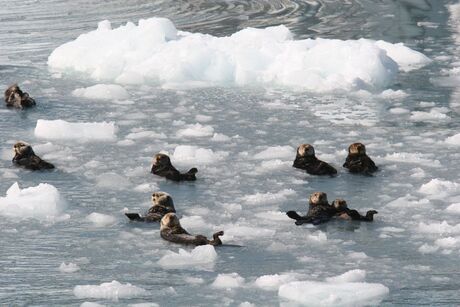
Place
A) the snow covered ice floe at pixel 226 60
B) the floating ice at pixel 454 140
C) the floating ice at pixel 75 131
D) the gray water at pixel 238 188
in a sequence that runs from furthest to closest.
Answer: the snow covered ice floe at pixel 226 60 < the floating ice at pixel 75 131 < the floating ice at pixel 454 140 < the gray water at pixel 238 188

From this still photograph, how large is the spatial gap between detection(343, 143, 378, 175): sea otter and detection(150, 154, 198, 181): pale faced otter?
5.46ft

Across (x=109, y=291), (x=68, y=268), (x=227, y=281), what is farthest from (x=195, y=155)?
(x=109, y=291)

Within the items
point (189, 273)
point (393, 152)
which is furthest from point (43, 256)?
point (393, 152)

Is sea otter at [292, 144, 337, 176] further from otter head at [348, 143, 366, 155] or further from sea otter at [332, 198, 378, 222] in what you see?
sea otter at [332, 198, 378, 222]

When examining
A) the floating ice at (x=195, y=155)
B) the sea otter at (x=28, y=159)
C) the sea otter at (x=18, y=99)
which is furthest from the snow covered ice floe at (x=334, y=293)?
the sea otter at (x=18, y=99)

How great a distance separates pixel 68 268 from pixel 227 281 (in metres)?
1.32

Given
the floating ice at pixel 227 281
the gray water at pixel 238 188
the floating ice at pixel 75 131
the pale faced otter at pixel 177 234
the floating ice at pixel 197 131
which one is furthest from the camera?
the floating ice at pixel 197 131

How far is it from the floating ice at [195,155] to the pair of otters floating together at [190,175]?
0.69 metres

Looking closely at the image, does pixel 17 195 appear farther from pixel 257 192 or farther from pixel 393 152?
pixel 393 152

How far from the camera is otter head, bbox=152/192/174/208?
10.2m

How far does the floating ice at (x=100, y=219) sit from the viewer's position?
10.1 metres

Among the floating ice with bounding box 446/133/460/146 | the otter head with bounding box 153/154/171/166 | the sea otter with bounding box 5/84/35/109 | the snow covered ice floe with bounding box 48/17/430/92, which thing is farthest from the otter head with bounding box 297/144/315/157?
the sea otter with bounding box 5/84/35/109

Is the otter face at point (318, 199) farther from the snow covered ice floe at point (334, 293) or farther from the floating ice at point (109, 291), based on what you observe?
the floating ice at point (109, 291)

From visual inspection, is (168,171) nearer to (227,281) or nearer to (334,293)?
(227,281)
